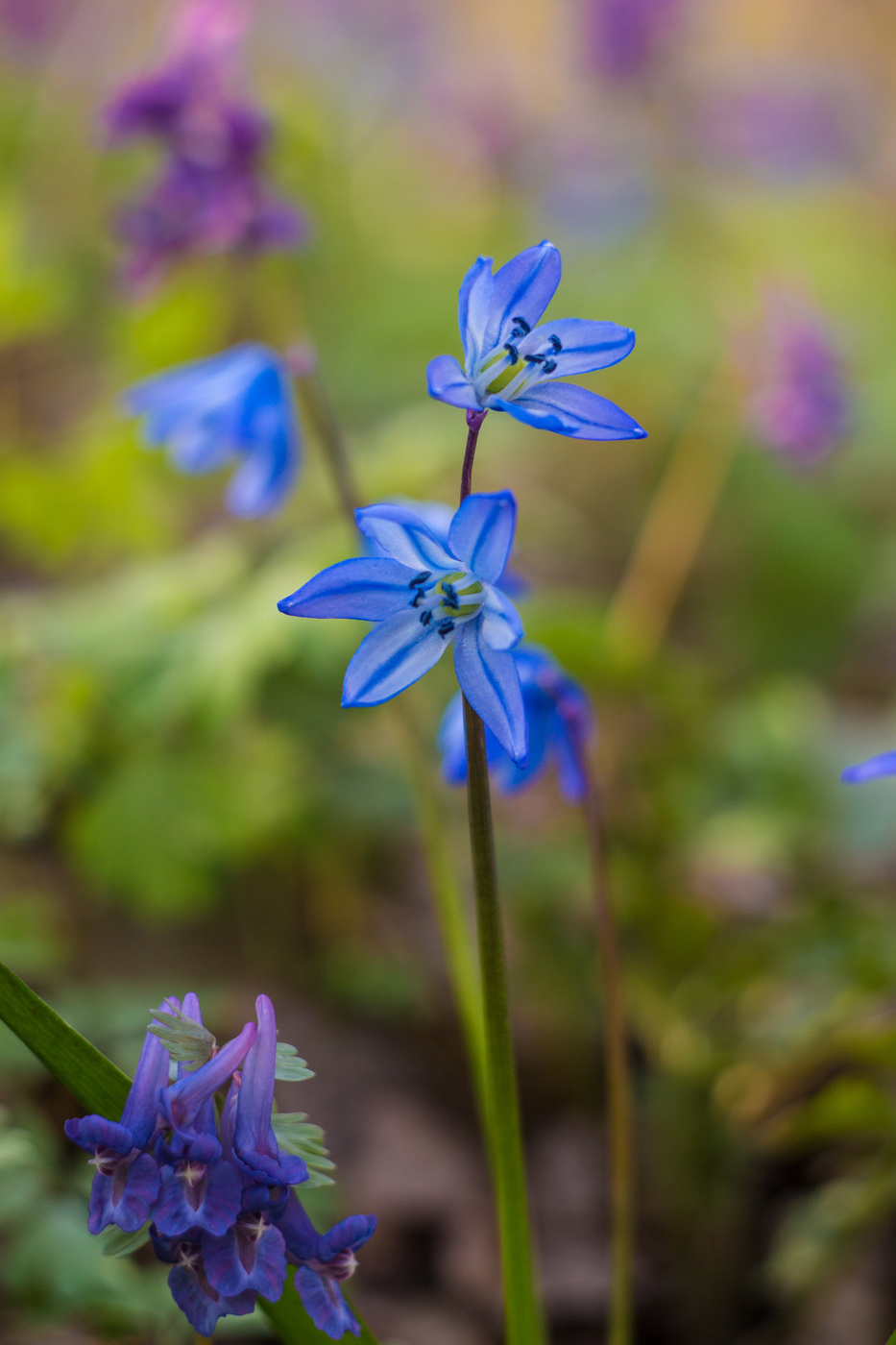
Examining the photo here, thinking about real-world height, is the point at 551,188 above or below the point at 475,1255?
above

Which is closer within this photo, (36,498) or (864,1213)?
(864,1213)

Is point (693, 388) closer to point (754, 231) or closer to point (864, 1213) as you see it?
point (754, 231)

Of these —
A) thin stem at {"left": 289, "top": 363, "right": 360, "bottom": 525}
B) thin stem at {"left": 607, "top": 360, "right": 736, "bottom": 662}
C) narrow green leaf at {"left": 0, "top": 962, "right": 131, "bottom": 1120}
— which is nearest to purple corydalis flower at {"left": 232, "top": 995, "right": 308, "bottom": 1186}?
narrow green leaf at {"left": 0, "top": 962, "right": 131, "bottom": 1120}

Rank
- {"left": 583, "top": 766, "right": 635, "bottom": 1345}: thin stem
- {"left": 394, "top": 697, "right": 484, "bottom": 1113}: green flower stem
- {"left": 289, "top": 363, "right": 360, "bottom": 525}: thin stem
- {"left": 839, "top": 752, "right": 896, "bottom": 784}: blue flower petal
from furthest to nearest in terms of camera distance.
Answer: {"left": 289, "top": 363, "right": 360, "bottom": 525}: thin stem < {"left": 394, "top": 697, "right": 484, "bottom": 1113}: green flower stem < {"left": 583, "top": 766, "right": 635, "bottom": 1345}: thin stem < {"left": 839, "top": 752, "right": 896, "bottom": 784}: blue flower petal

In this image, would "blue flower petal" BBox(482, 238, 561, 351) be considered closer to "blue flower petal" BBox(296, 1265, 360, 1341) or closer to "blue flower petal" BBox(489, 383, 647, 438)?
"blue flower petal" BBox(489, 383, 647, 438)

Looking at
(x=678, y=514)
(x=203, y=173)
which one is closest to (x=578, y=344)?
(x=203, y=173)

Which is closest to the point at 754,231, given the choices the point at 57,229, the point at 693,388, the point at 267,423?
the point at 693,388
